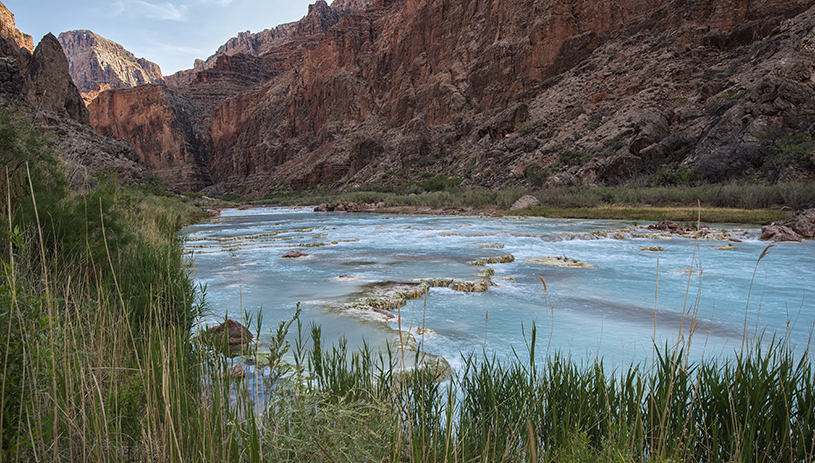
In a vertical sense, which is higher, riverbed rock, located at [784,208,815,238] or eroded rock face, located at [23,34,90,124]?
→ eroded rock face, located at [23,34,90,124]

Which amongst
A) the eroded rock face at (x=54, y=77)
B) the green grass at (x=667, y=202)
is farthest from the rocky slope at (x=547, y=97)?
the eroded rock face at (x=54, y=77)

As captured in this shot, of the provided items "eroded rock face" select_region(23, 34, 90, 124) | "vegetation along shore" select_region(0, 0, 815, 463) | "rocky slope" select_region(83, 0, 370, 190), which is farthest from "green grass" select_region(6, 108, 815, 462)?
"rocky slope" select_region(83, 0, 370, 190)

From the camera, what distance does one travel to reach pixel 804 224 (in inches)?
381

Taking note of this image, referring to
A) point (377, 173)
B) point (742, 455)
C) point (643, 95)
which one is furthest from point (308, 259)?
point (377, 173)

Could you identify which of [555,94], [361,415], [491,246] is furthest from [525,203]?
[361,415]

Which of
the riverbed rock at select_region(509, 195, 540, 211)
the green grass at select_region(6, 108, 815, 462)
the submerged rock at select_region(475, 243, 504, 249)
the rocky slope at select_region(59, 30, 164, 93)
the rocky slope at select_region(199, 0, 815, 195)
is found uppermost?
the rocky slope at select_region(59, 30, 164, 93)

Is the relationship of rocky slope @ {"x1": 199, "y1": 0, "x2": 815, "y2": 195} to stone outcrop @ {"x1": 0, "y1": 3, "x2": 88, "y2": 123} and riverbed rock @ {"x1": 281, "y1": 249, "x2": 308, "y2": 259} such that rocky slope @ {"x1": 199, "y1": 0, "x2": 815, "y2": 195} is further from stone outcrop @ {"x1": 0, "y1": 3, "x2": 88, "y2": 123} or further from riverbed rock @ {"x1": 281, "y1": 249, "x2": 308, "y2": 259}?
stone outcrop @ {"x1": 0, "y1": 3, "x2": 88, "y2": 123}

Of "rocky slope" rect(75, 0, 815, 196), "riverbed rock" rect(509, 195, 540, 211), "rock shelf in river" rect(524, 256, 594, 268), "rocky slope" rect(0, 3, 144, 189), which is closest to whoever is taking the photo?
"rock shelf in river" rect(524, 256, 594, 268)

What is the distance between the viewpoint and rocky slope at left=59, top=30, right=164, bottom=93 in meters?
147

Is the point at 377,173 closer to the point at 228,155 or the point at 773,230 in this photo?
the point at 773,230

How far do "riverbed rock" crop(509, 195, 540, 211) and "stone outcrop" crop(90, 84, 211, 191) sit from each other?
82.9m

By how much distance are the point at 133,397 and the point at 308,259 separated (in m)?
6.61

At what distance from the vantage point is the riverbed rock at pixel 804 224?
9531 mm

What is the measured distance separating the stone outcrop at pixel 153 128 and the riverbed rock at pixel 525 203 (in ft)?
272
